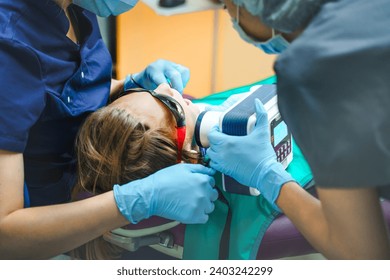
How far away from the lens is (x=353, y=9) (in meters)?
0.84

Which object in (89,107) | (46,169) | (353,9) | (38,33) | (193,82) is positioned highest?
(353,9)

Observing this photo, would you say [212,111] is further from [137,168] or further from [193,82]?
[193,82]

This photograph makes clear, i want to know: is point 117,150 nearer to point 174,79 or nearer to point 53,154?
point 53,154

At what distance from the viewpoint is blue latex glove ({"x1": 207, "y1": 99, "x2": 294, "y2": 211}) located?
111 centimetres

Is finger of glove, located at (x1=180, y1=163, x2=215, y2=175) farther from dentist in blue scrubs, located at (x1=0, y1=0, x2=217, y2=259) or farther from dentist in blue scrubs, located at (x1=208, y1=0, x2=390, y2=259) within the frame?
dentist in blue scrubs, located at (x1=208, y1=0, x2=390, y2=259)

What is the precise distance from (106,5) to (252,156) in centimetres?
50

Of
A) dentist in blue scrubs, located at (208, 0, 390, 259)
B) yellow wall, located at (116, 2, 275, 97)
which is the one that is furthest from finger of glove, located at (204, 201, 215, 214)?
yellow wall, located at (116, 2, 275, 97)

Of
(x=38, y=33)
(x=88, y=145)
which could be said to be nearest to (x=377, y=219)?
(x=88, y=145)

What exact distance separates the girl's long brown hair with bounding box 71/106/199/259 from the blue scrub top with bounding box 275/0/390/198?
18.2 inches

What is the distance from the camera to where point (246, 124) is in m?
1.14

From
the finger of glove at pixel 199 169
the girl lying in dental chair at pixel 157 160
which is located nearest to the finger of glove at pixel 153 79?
the girl lying in dental chair at pixel 157 160

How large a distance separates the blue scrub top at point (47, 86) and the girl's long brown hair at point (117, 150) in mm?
68

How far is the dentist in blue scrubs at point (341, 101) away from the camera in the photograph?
2.62 feet
